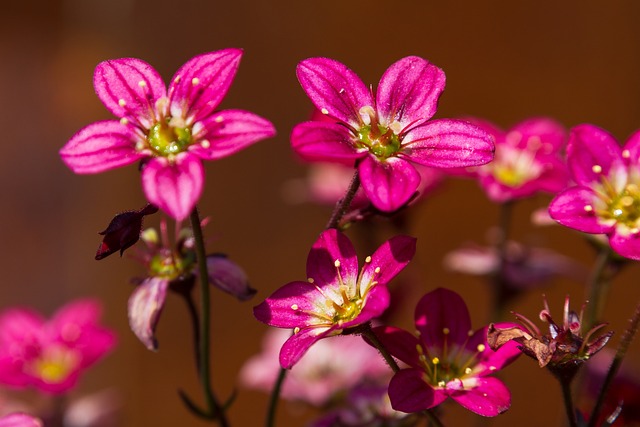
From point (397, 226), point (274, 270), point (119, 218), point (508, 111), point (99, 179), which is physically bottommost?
point (274, 270)

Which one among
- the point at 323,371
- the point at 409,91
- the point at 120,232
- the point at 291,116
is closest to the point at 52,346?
the point at 323,371

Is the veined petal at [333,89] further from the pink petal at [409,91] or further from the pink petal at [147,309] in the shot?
the pink petal at [147,309]

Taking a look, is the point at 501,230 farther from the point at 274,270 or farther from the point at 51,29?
the point at 51,29

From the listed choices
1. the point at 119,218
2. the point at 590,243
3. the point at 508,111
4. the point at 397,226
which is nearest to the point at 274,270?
the point at 508,111

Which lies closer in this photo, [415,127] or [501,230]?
[415,127]

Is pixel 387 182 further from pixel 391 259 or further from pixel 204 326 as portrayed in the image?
pixel 204 326
